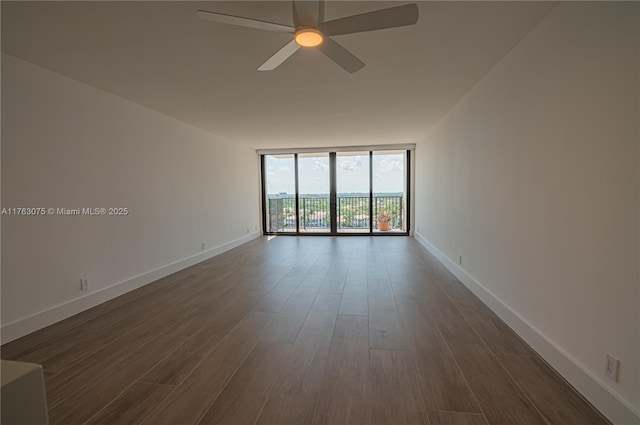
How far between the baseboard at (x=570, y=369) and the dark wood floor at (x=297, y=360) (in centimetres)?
6

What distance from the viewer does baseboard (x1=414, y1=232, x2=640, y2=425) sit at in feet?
4.55

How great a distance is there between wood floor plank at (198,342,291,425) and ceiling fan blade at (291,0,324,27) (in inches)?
83.1

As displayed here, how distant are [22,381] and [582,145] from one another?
94.9 inches

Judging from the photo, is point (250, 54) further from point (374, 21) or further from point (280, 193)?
point (280, 193)

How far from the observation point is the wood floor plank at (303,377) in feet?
4.94

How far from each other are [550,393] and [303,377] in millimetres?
1389

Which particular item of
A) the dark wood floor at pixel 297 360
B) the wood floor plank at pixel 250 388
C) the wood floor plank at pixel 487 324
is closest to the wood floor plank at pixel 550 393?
the dark wood floor at pixel 297 360

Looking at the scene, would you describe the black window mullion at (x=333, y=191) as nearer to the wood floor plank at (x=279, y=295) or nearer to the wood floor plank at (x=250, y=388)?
the wood floor plank at (x=279, y=295)

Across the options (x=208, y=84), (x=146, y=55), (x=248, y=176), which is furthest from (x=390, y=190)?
(x=146, y=55)

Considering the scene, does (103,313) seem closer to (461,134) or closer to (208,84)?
(208,84)

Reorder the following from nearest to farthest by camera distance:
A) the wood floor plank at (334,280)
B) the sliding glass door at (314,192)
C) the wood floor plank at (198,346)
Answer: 1. the wood floor plank at (198,346)
2. the wood floor plank at (334,280)
3. the sliding glass door at (314,192)

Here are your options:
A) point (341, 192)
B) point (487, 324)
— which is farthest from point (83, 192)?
point (341, 192)

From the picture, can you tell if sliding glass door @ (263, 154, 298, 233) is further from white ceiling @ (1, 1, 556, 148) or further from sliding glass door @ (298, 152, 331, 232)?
white ceiling @ (1, 1, 556, 148)

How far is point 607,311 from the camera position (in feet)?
4.82
